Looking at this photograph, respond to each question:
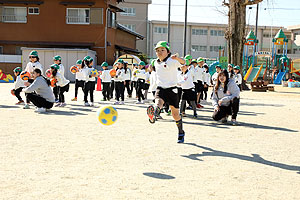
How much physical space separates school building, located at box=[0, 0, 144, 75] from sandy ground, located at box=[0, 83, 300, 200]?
90.5 feet

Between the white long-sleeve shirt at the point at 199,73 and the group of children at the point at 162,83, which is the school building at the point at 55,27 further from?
the white long-sleeve shirt at the point at 199,73

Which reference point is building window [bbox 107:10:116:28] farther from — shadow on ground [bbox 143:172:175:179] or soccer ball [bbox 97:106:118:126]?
shadow on ground [bbox 143:172:175:179]

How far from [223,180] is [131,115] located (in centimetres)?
673

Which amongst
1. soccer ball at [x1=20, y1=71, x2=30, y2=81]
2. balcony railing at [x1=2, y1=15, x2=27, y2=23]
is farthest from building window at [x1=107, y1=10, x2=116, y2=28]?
soccer ball at [x1=20, y1=71, x2=30, y2=81]

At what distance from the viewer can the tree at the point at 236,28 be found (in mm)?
22859

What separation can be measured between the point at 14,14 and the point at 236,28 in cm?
2445

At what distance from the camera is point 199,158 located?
222 inches

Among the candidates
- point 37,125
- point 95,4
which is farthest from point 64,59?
point 37,125

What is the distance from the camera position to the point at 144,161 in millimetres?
5355

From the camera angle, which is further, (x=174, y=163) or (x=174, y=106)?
(x=174, y=106)

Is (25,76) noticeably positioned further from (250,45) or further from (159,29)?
(159,29)

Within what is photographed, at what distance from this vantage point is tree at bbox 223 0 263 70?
22.9m

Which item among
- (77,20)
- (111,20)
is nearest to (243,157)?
(77,20)

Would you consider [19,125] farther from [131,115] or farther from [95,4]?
[95,4]
